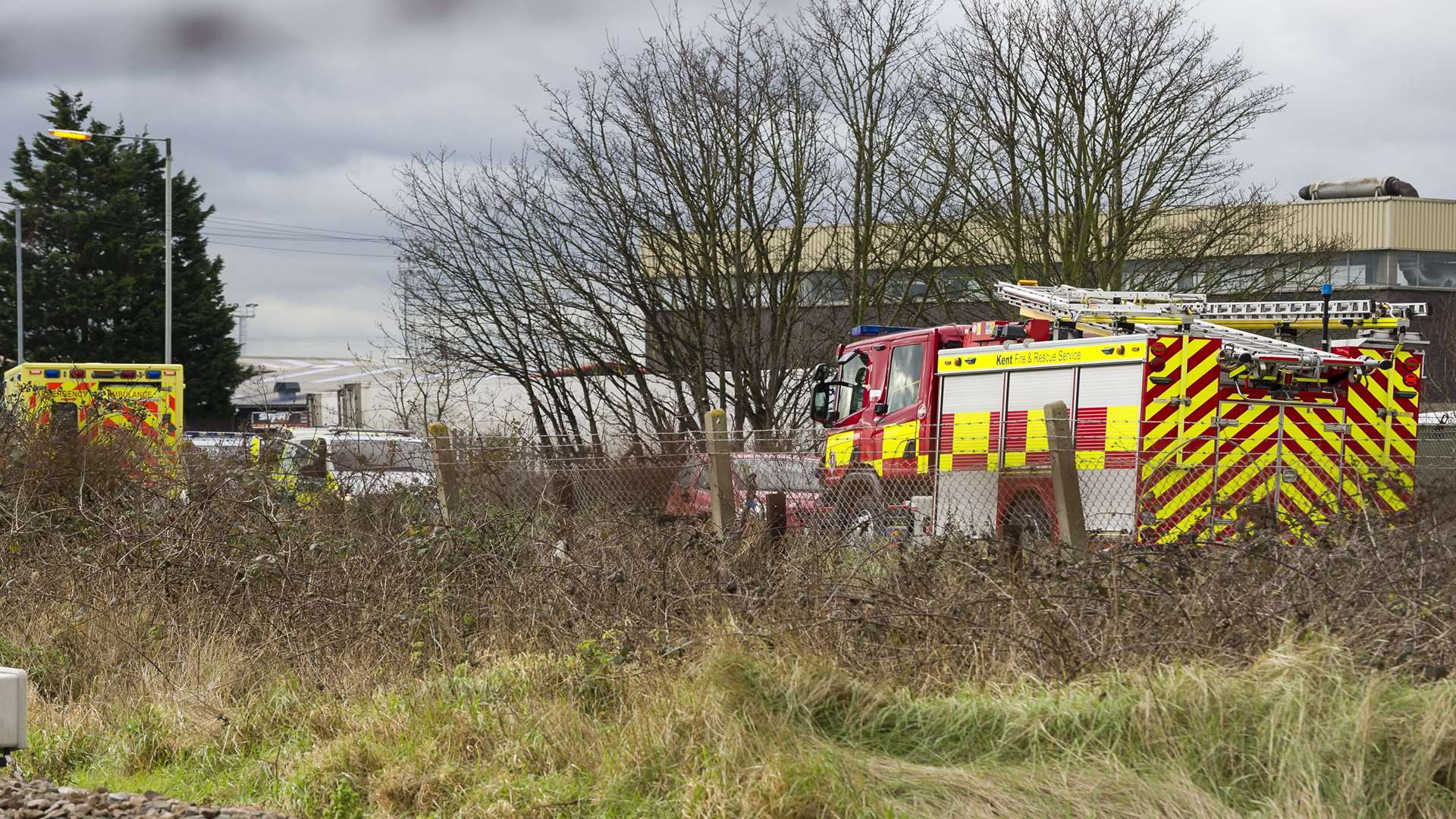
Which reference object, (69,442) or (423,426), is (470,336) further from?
(69,442)

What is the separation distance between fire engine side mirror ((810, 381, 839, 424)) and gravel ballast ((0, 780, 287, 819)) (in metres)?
11.1

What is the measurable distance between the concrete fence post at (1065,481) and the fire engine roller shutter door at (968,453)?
0.44 meters

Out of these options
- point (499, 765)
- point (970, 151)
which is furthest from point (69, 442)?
point (970, 151)

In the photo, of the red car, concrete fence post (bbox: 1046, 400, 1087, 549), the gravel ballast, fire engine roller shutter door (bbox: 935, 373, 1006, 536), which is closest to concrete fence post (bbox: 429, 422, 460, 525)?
the red car

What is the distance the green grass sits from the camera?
4652mm

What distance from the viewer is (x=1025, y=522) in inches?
353

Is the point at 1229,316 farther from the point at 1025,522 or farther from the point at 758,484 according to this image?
the point at 758,484

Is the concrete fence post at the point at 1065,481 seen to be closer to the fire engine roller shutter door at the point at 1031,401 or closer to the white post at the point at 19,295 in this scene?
the fire engine roller shutter door at the point at 1031,401

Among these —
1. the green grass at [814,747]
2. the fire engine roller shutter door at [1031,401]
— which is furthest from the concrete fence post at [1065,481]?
the fire engine roller shutter door at [1031,401]

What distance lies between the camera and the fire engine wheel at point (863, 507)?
29.3 ft

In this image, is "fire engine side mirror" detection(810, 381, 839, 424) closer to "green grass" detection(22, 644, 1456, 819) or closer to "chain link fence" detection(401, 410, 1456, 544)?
"chain link fence" detection(401, 410, 1456, 544)

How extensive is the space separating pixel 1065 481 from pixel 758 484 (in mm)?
2251

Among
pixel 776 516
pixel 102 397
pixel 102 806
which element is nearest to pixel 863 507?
pixel 776 516

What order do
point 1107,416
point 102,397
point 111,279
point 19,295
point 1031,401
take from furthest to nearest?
point 111,279 < point 19,295 < point 102,397 < point 1031,401 < point 1107,416
